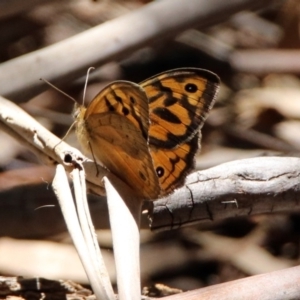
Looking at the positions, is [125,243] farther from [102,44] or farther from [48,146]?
[102,44]

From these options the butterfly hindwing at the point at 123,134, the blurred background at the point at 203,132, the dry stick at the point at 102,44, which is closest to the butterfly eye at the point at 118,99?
the butterfly hindwing at the point at 123,134

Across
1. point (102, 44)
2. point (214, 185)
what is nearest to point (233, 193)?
point (214, 185)

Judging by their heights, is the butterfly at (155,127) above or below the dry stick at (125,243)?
above

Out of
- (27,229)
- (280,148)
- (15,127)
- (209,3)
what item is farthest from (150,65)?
(15,127)

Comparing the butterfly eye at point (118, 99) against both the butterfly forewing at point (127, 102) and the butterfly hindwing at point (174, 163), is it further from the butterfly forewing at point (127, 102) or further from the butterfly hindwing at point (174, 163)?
the butterfly hindwing at point (174, 163)

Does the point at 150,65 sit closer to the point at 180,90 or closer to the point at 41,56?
the point at 41,56

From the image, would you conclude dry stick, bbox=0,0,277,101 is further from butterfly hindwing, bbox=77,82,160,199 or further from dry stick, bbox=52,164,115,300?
dry stick, bbox=52,164,115,300
